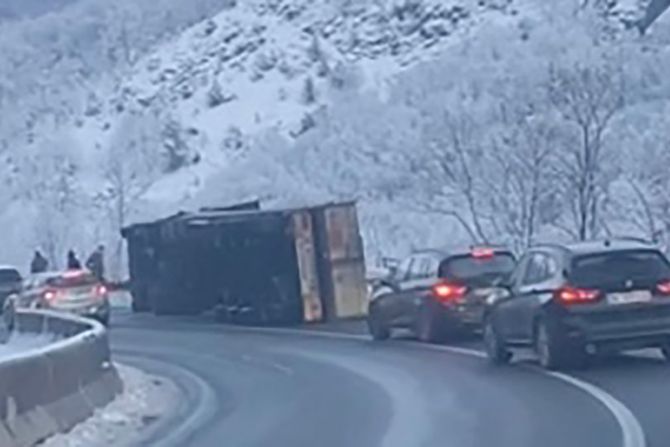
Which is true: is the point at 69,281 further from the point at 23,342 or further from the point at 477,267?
the point at 477,267

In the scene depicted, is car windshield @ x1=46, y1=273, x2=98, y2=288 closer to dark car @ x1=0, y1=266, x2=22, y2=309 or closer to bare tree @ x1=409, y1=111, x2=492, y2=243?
dark car @ x1=0, y1=266, x2=22, y2=309

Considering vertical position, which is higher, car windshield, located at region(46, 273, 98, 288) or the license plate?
car windshield, located at region(46, 273, 98, 288)

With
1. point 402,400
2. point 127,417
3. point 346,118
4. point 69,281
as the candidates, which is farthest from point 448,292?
point 346,118

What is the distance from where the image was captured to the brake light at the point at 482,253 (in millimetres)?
32750

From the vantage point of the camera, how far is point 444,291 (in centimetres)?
3216

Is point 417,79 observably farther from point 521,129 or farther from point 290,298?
point 290,298

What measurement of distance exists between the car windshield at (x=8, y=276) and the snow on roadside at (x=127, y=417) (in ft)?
96.0

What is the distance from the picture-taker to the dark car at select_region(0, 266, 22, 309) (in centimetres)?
A: 5532

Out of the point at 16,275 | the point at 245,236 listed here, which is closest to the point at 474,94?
the point at 16,275

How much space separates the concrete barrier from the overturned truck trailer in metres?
16.5

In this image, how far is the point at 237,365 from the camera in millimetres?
31297

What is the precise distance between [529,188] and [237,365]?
116 feet

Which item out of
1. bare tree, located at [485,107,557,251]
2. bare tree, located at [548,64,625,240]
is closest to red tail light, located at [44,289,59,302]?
bare tree, located at [548,64,625,240]

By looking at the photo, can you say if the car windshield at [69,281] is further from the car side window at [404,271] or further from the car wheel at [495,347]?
the car wheel at [495,347]
